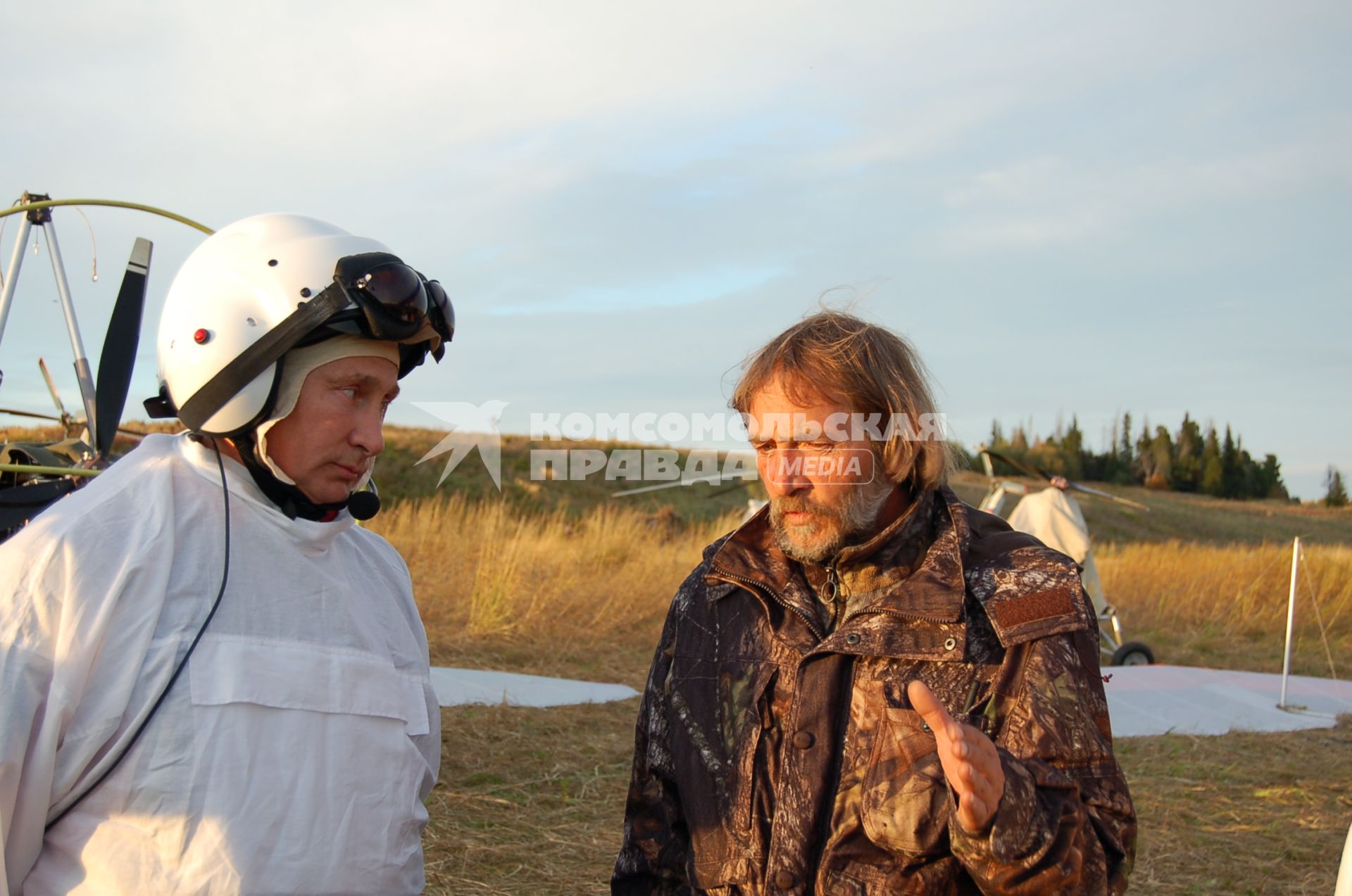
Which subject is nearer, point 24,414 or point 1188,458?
point 24,414

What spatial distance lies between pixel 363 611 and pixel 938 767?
1109 mm

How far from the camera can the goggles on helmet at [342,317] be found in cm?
184

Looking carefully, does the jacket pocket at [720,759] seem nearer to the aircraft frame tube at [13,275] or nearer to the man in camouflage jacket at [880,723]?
the man in camouflage jacket at [880,723]

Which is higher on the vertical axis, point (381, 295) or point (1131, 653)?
point (381, 295)

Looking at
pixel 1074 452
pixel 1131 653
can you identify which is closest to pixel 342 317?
pixel 1131 653

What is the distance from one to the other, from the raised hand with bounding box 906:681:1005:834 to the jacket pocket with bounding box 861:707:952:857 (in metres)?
0.06

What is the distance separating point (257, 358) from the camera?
1857mm

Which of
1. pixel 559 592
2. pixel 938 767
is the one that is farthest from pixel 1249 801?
pixel 559 592

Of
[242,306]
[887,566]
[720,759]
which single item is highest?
[242,306]

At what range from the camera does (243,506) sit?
72.9 inches

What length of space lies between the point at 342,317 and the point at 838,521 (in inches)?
41.9

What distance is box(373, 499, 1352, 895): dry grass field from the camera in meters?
4.52

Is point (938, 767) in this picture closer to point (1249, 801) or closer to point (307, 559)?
point (307, 559)

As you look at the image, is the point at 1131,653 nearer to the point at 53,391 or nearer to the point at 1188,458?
the point at 53,391
